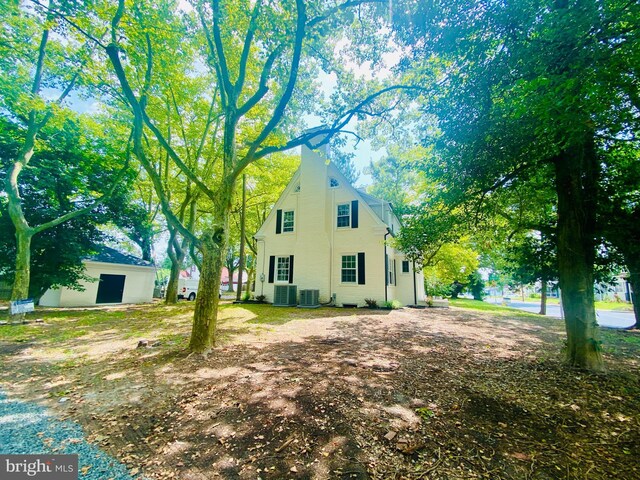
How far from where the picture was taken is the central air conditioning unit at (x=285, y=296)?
14234 mm

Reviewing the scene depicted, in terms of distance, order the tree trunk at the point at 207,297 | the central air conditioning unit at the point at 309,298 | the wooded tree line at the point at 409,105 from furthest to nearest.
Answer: the central air conditioning unit at the point at 309,298
the tree trunk at the point at 207,297
the wooded tree line at the point at 409,105

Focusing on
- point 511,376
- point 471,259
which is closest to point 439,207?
point 511,376

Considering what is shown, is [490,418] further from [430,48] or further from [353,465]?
[430,48]

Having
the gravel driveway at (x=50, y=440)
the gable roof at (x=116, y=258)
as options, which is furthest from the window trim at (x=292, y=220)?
the gravel driveway at (x=50, y=440)

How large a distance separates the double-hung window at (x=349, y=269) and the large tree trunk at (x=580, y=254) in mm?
9628

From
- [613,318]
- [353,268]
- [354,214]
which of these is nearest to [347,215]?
[354,214]

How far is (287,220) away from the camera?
16.1m

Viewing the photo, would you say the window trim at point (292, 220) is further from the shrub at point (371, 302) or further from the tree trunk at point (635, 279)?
the tree trunk at point (635, 279)

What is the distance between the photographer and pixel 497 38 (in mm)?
4098

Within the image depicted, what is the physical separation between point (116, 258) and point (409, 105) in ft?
64.2

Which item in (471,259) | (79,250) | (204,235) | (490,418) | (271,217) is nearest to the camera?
(490,418)

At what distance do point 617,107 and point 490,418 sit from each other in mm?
4148

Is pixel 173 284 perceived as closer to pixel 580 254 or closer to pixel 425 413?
pixel 425 413

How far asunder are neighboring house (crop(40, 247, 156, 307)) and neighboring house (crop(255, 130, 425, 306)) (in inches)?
352
